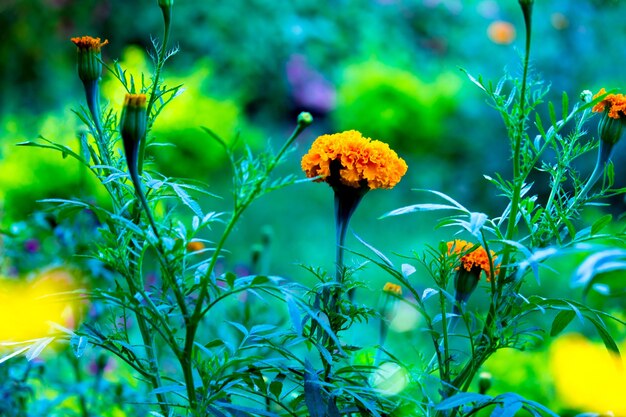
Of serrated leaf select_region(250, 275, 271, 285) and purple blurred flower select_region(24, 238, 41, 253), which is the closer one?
serrated leaf select_region(250, 275, 271, 285)

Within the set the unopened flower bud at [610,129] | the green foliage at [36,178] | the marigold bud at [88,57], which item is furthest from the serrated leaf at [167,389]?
the green foliage at [36,178]

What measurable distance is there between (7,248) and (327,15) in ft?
11.6

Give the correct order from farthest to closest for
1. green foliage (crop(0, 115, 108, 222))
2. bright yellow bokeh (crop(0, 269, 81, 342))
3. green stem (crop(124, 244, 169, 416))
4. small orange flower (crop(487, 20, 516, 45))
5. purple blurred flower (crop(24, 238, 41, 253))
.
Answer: small orange flower (crop(487, 20, 516, 45)) → green foliage (crop(0, 115, 108, 222)) → purple blurred flower (crop(24, 238, 41, 253)) → bright yellow bokeh (crop(0, 269, 81, 342)) → green stem (crop(124, 244, 169, 416))

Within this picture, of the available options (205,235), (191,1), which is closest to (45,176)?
(205,235)

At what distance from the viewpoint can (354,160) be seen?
0.62m

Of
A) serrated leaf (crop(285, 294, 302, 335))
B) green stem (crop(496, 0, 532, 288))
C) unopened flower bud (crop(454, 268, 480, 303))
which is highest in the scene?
green stem (crop(496, 0, 532, 288))

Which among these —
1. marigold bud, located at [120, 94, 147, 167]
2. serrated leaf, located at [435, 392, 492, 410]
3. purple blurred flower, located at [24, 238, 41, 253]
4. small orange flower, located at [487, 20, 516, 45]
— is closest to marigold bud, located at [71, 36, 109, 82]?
marigold bud, located at [120, 94, 147, 167]

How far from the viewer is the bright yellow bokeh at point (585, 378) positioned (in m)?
0.80

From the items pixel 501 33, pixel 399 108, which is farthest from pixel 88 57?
pixel 501 33

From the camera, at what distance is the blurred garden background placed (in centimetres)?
260

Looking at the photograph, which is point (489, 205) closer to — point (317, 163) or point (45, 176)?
point (45, 176)

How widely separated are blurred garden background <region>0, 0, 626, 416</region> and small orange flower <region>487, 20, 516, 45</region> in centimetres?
1

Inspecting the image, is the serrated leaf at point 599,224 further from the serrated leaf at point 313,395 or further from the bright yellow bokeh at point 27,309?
the bright yellow bokeh at point 27,309

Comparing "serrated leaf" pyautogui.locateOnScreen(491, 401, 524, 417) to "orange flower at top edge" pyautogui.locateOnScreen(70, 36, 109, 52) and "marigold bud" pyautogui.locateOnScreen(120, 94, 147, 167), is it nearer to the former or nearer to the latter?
"marigold bud" pyautogui.locateOnScreen(120, 94, 147, 167)
